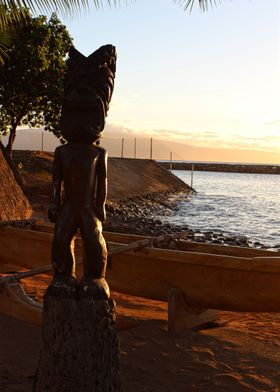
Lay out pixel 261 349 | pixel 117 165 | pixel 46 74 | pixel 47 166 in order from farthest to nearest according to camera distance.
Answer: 1. pixel 117 165
2. pixel 47 166
3. pixel 46 74
4. pixel 261 349

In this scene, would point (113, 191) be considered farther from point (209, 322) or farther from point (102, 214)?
point (102, 214)

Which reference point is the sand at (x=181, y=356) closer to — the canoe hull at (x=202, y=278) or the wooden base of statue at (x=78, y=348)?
the canoe hull at (x=202, y=278)

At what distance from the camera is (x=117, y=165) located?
40594 mm

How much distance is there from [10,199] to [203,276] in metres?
9.69

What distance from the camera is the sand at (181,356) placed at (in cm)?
570

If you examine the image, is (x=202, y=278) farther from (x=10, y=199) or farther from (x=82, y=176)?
(x=10, y=199)

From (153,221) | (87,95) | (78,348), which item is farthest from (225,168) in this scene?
(78,348)

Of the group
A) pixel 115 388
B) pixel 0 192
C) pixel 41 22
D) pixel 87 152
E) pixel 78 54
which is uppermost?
pixel 41 22

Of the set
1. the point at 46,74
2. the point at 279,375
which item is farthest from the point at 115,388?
the point at 46,74

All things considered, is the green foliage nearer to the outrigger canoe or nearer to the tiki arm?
the outrigger canoe

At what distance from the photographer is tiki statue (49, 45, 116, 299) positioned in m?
4.49

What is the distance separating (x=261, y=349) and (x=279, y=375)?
2.83 ft

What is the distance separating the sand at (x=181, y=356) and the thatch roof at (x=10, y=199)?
7560 mm

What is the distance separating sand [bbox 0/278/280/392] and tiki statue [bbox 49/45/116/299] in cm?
166
